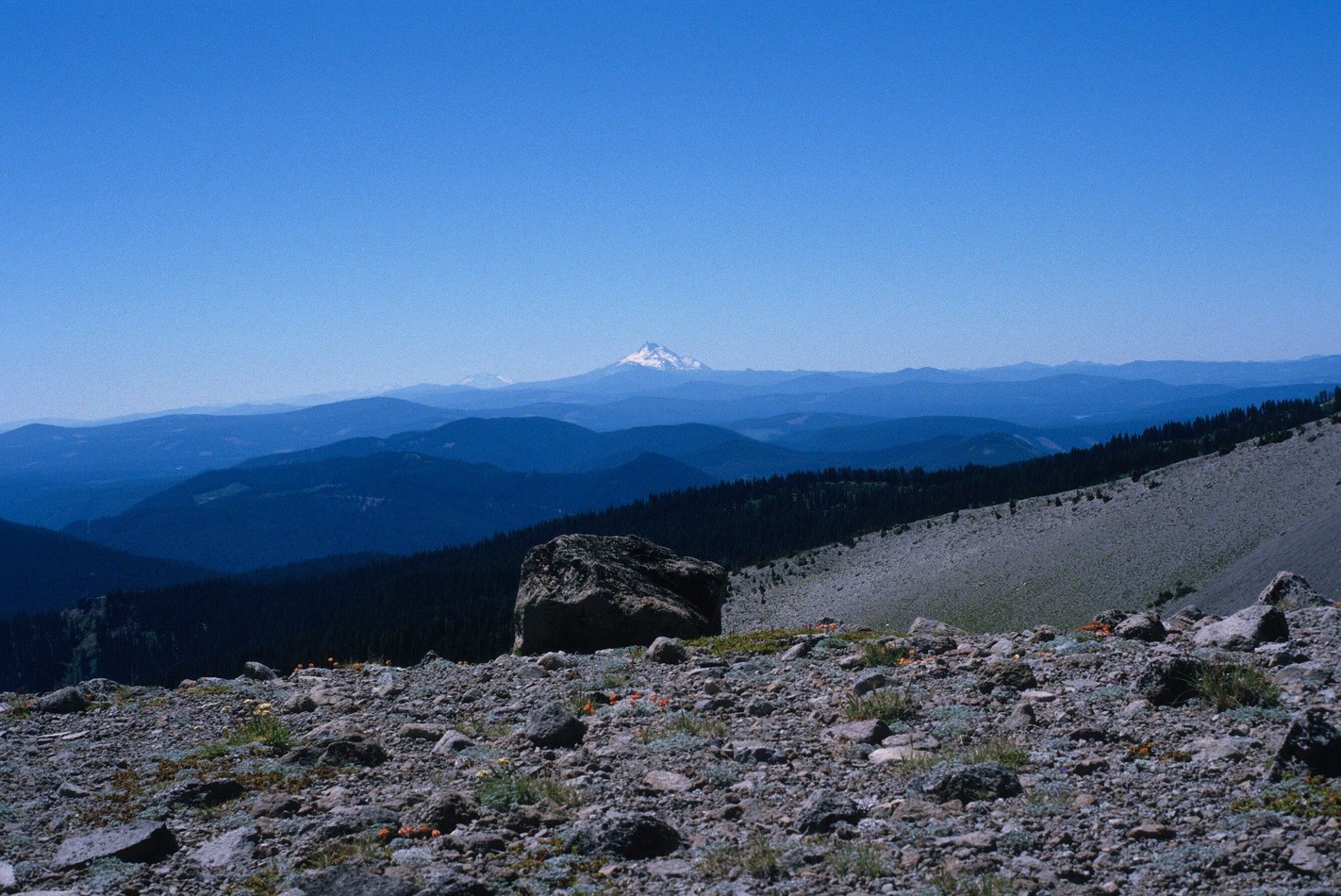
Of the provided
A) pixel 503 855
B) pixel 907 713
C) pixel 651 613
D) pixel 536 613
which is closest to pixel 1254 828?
pixel 907 713

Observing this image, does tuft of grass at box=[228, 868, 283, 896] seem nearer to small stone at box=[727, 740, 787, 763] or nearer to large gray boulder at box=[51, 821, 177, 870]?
large gray boulder at box=[51, 821, 177, 870]

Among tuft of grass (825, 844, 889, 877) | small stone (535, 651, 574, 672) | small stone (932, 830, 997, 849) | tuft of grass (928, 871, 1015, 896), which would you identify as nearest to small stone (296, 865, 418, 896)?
tuft of grass (825, 844, 889, 877)

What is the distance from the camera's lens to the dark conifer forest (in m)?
103

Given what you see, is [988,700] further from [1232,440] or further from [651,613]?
[1232,440]

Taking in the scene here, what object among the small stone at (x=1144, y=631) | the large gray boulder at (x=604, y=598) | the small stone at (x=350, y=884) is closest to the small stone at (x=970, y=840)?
the small stone at (x=350, y=884)

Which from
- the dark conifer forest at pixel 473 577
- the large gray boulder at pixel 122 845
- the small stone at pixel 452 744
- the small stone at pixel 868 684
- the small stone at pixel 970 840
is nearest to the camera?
the small stone at pixel 970 840

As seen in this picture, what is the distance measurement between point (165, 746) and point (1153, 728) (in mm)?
10415

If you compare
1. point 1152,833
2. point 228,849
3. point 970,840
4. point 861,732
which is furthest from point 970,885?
point 228,849

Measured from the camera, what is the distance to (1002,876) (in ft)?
17.0

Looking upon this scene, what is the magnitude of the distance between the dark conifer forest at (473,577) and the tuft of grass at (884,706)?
215ft

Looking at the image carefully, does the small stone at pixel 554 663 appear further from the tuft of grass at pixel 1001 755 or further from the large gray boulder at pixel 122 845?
the tuft of grass at pixel 1001 755

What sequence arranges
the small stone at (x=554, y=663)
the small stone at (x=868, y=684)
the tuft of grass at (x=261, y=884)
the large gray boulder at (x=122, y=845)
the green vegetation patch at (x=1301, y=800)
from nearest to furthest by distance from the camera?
1. the green vegetation patch at (x=1301, y=800)
2. the tuft of grass at (x=261, y=884)
3. the large gray boulder at (x=122, y=845)
4. the small stone at (x=868, y=684)
5. the small stone at (x=554, y=663)

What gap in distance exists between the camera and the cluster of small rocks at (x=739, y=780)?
5.53 m

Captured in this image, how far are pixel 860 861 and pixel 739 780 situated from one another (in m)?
2.04
